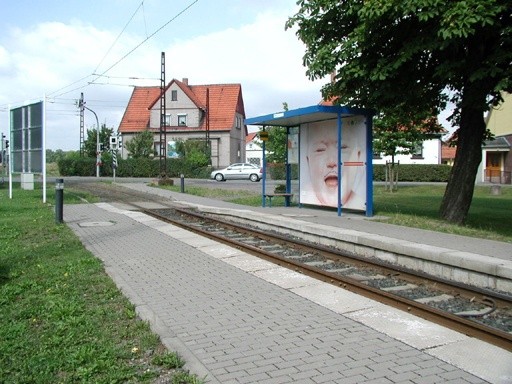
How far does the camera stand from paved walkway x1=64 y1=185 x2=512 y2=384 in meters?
4.25

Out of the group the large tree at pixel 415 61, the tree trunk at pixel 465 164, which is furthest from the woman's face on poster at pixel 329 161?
the tree trunk at pixel 465 164

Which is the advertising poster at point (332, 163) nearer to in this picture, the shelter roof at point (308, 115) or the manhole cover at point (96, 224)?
the shelter roof at point (308, 115)

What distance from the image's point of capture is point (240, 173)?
48188mm

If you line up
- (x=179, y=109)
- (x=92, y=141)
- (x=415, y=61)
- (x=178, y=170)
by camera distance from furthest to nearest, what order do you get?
(x=179, y=109) < (x=92, y=141) < (x=178, y=170) < (x=415, y=61)

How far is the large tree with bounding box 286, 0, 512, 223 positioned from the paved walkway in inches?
239

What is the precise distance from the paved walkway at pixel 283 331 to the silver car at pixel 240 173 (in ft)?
125

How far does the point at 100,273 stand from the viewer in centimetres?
817

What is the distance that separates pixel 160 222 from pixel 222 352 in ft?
35.1

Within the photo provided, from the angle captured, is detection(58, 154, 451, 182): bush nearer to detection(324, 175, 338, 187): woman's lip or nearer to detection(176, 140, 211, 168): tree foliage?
detection(176, 140, 211, 168): tree foliage

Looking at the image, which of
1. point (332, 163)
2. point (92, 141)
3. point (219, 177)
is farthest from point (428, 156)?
point (332, 163)

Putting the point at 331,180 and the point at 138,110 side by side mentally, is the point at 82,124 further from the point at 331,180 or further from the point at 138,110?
the point at 331,180

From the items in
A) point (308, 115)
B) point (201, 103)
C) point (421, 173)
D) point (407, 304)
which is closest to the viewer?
point (407, 304)

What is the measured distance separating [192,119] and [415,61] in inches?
2158

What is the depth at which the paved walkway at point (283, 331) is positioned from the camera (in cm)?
425
